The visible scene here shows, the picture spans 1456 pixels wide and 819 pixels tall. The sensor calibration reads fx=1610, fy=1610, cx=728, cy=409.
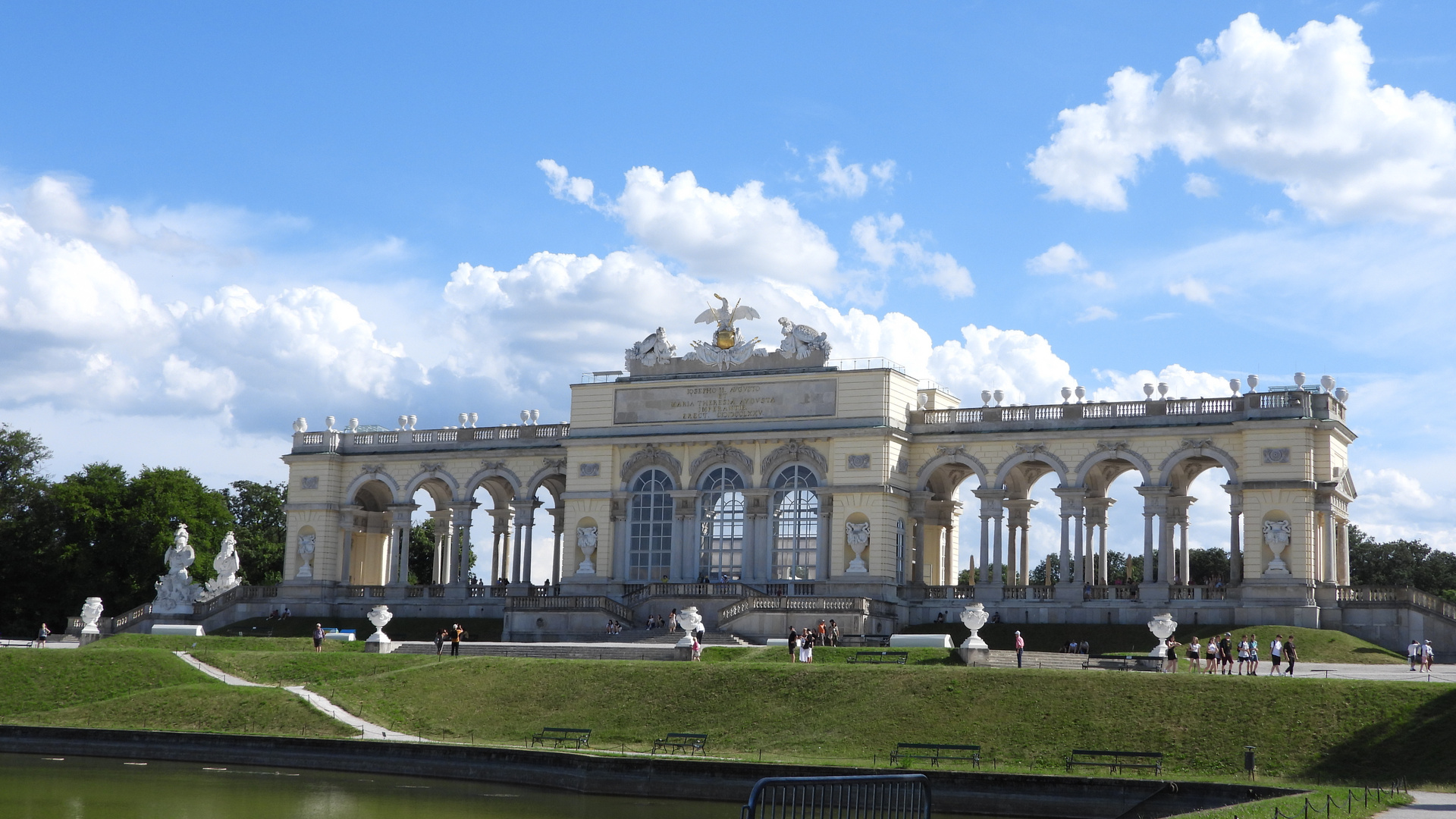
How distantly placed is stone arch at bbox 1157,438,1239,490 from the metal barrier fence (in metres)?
43.6

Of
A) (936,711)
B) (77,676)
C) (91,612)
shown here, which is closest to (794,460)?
(936,711)

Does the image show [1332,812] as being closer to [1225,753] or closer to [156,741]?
[1225,753]

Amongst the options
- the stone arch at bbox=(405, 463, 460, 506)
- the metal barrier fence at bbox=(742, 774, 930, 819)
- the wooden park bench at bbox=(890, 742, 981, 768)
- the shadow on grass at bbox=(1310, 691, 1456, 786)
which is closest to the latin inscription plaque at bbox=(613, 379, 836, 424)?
the stone arch at bbox=(405, 463, 460, 506)

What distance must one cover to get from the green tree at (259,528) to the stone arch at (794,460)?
37506 mm

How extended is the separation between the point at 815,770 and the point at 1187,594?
28.3 meters

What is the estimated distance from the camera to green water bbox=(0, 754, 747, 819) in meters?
28.9

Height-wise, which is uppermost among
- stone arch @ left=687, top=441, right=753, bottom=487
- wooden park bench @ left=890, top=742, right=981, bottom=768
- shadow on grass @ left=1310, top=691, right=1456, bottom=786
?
stone arch @ left=687, top=441, right=753, bottom=487

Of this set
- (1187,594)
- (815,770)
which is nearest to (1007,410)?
(1187,594)

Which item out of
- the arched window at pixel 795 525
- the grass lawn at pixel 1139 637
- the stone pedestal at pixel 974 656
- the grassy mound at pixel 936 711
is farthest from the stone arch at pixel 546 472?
the stone pedestal at pixel 974 656

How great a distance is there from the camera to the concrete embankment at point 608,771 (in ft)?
98.5

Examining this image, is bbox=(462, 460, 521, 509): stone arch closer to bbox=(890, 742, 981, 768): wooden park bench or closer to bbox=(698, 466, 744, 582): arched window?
bbox=(698, 466, 744, 582): arched window

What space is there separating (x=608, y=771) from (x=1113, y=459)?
31.3m

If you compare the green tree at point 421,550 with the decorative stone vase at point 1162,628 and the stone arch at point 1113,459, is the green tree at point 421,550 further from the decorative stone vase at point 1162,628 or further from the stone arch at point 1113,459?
the decorative stone vase at point 1162,628

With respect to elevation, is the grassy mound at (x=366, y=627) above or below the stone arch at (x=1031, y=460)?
below
